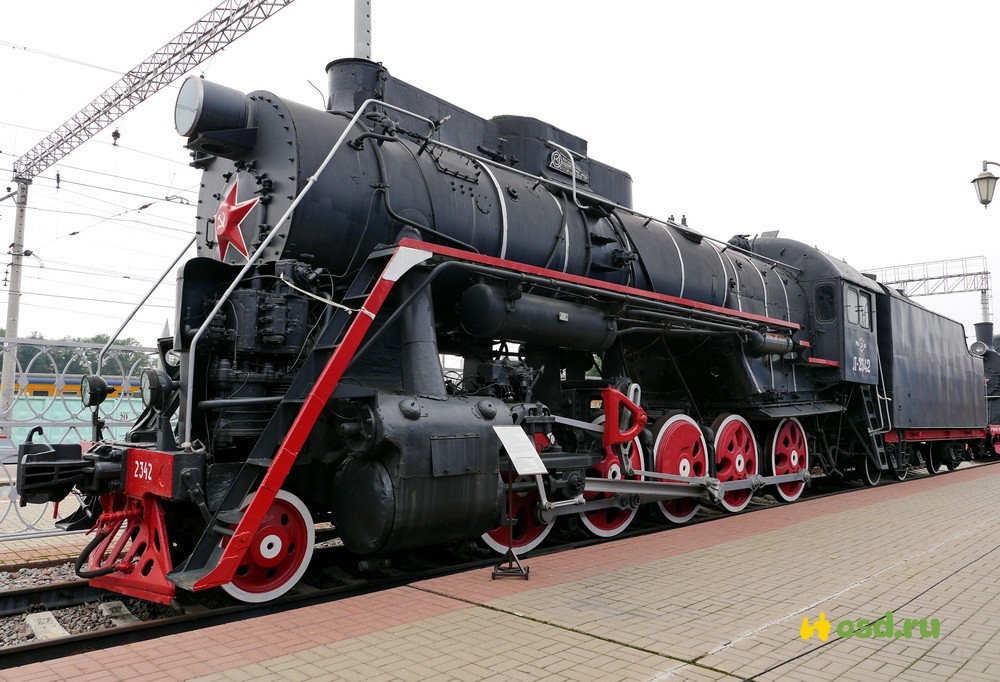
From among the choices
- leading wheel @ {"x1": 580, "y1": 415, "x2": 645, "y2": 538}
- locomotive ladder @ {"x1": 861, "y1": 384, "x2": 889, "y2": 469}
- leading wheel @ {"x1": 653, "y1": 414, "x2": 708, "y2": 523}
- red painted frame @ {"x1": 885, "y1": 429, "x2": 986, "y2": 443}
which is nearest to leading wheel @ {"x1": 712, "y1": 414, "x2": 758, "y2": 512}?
leading wheel @ {"x1": 653, "y1": 414, "x2": 708, "y2": 523}

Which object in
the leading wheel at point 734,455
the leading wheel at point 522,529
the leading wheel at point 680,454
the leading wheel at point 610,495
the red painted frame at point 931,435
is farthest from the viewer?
the red painted frame at point 931,435

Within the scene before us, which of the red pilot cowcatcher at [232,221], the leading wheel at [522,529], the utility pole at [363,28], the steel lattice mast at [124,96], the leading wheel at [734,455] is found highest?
the steel lattice mast at [124,96]

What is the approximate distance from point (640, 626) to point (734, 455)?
17.3ft

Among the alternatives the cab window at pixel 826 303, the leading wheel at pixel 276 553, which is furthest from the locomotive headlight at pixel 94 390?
the cab window at pixel 826 303

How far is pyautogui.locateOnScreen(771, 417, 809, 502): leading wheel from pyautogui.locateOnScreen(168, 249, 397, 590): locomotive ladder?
6.77m

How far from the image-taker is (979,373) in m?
17.0

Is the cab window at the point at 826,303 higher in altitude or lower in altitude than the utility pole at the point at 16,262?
lower

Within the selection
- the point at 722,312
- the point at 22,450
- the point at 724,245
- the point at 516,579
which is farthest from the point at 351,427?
the point at 724,245

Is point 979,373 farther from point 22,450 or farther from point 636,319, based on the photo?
point 22,450

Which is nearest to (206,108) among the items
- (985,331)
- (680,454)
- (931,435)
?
(680,454)

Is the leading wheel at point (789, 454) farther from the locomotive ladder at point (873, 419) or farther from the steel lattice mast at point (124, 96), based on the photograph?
the steel lattice mast at point (124, 96)

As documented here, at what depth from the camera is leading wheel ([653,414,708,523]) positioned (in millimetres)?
7578

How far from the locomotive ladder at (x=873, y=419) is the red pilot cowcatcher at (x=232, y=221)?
9922 millimetres

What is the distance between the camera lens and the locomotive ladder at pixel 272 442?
4219 millimetres
